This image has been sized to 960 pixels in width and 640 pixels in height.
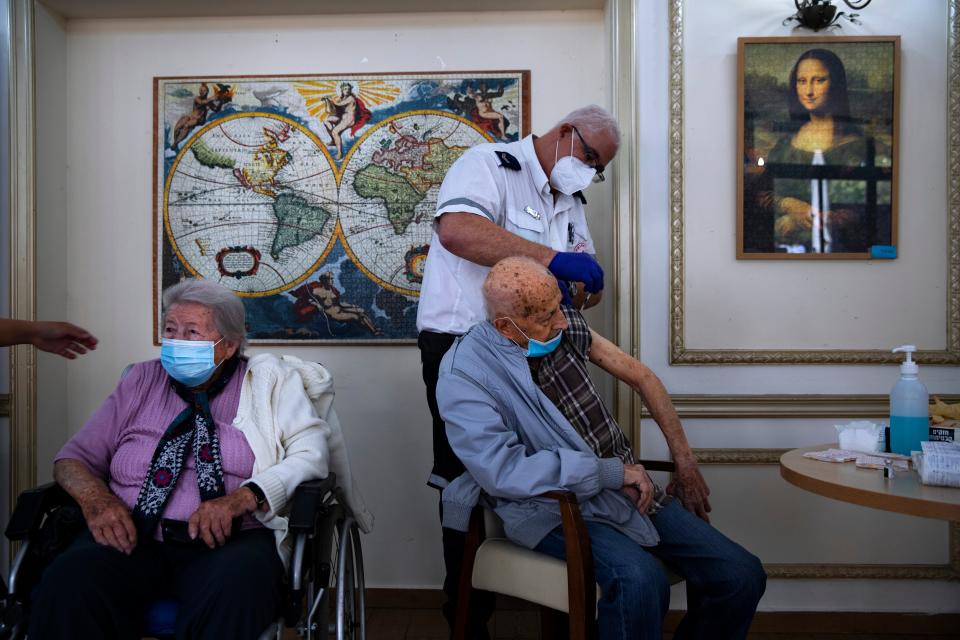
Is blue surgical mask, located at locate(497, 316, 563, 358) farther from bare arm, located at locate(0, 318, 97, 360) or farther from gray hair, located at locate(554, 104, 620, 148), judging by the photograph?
bare arm, located at locate(0, 318, 97, 360)

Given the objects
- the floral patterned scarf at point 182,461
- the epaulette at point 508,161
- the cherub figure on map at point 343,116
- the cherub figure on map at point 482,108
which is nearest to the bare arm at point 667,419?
the epaulette at point 508,161

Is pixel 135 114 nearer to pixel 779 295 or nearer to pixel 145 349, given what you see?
pixel 145 349

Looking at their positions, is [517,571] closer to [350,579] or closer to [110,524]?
[350,579]

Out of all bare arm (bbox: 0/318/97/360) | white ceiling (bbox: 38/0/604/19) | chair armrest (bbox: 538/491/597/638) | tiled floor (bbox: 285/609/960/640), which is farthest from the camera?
white ceiling (bbox: 38/0/604/19)

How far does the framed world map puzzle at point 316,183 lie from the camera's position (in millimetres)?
2996

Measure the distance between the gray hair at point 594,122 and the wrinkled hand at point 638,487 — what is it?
107 cm

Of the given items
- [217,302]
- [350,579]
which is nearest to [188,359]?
[217,302]

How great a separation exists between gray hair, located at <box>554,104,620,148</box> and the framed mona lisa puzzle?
0.67 metres

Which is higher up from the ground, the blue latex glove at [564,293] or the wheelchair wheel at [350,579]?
the blue latex glove at [564,293]

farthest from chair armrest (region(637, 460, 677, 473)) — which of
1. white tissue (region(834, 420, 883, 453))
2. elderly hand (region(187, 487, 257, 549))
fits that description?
elderly hand (region(187, 487, 257, 549))

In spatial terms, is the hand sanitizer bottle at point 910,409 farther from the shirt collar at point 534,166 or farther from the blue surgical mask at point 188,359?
the blue surgical mask at point 188,359

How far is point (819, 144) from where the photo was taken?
2756 millimetres

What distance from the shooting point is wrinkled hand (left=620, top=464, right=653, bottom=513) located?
1.87 m

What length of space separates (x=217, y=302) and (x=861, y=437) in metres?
1.81
